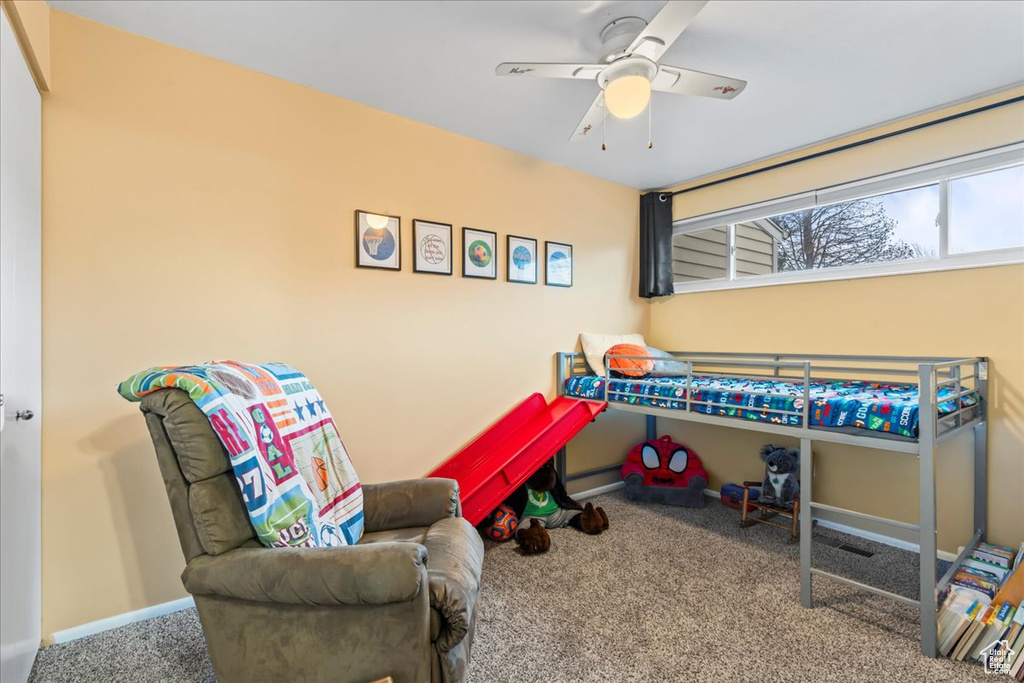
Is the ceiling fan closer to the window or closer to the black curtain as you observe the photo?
the window

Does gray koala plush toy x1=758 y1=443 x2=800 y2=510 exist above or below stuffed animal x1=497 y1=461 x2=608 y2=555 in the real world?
above

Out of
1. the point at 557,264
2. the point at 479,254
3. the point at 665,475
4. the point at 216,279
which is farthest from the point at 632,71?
the point at 665,475

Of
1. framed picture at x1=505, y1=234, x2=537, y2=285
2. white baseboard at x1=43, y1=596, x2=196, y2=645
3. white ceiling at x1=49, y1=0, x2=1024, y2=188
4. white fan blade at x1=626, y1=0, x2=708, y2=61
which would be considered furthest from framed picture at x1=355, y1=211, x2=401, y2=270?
white baseboard at x1=43, y1=596, x2=196, y2=645

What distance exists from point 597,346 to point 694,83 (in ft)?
6.31

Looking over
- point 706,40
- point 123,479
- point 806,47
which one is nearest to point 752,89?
point 806,47

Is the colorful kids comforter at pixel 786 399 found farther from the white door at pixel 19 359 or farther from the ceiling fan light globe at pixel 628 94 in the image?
the white door at pixel 19 359

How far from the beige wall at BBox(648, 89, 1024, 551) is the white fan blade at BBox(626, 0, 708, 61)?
1956mm

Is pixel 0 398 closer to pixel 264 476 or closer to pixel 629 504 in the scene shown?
pixel 264 476

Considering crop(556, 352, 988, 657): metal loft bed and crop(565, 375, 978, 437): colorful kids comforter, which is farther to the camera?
crop(565, 375, 978, 437): colorful kids comforter

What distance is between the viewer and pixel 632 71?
1814 millimetres

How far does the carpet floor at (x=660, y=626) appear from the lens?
1.64 metres

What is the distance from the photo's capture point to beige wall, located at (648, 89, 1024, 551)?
7.73 feet

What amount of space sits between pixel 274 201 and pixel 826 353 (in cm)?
338

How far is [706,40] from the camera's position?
1.98 m
